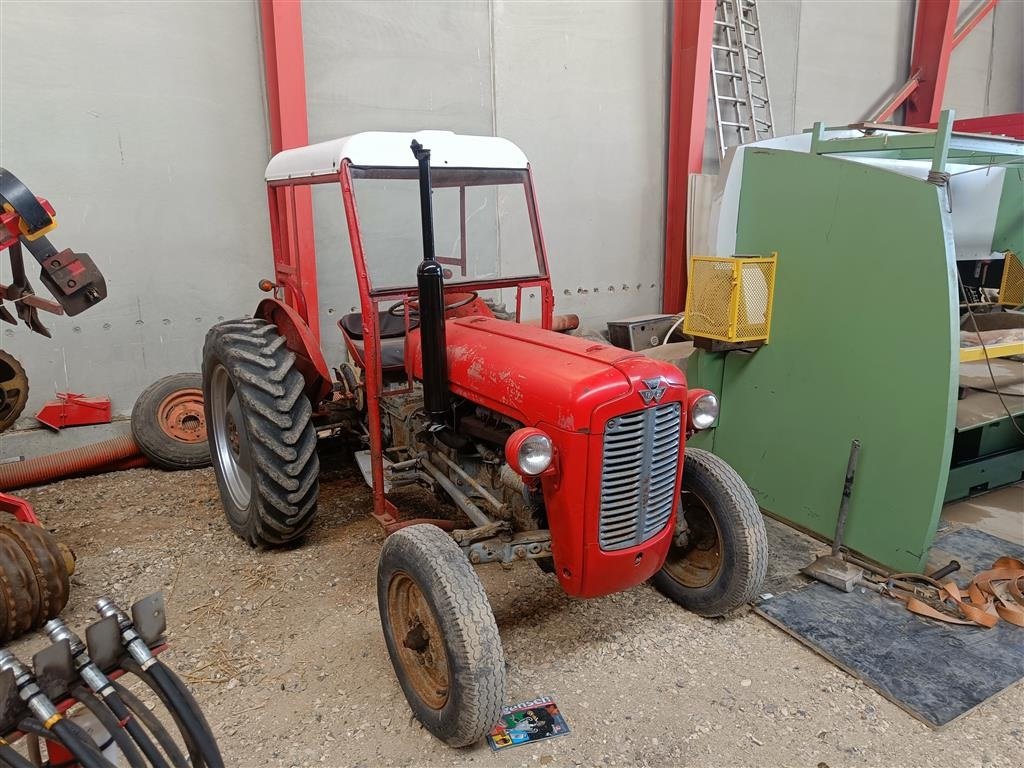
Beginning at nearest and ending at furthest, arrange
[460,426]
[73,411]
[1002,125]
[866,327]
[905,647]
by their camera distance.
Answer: [905,647], [460,426], [866,327], [73,411], [1002,125]

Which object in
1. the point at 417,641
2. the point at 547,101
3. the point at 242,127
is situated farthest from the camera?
the point at 547,101

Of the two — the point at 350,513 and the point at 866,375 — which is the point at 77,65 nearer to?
the point at 350,513

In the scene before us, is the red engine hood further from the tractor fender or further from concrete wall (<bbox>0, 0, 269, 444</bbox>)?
concrete wall (<bbox>0, 0, 269, 444</bbox>)

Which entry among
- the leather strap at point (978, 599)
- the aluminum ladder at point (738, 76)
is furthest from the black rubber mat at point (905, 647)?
the aluminum ladder at point (738, 76)

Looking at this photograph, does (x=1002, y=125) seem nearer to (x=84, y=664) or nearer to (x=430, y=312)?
(x=430, y=312)

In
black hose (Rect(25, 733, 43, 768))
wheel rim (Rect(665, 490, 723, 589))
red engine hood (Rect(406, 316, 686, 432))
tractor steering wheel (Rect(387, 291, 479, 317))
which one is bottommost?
wheel rim (Rect(665, 490, 723, 589))

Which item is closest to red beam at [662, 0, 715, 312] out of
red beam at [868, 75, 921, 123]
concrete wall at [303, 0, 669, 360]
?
concrete wall at [303, 0, 669, 360]

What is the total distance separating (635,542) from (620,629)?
1.85ft

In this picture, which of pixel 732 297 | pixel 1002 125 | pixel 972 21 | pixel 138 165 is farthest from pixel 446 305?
pixel 972 21

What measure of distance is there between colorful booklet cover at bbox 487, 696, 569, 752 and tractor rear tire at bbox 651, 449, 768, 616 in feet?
2.42

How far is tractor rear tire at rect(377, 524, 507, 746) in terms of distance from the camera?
1807 millimetres

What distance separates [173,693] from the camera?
4.02 ft

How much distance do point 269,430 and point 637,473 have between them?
1.53m

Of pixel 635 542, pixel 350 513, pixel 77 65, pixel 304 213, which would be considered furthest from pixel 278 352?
pixel 77 65
